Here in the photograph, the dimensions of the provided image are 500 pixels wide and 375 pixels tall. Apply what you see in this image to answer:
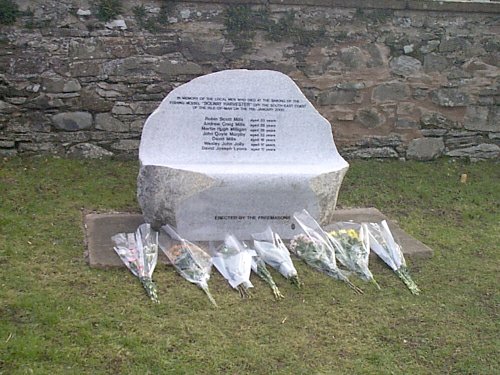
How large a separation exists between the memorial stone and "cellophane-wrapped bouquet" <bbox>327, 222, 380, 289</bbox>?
0.25 meters

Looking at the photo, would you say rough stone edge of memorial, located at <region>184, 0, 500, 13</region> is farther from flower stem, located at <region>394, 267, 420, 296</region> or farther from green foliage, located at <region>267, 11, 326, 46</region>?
flower stem, located at <region>394, 267, 420, 296</region>

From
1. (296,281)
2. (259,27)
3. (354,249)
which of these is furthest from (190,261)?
(259,27)

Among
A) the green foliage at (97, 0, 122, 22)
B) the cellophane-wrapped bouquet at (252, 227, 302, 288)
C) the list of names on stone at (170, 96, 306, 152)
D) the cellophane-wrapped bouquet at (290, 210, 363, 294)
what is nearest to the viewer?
the cellophane-wrapped bouquet at (252, 227, 302, 288)

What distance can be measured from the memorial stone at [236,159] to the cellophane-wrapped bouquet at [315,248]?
12cm

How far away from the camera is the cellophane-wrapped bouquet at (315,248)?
14.0ft

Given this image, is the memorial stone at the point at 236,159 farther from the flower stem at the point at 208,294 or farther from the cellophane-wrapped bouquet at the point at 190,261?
→ the flower stem at the point at 208,294

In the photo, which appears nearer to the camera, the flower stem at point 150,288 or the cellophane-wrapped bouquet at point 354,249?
the flower stem at point 150,288

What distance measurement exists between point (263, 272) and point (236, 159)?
100 cm

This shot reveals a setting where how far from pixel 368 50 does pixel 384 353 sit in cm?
408

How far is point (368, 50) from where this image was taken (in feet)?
22.2

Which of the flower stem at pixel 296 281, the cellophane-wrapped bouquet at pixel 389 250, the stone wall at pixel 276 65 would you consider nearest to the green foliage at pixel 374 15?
the stone wall at pixel 276 65

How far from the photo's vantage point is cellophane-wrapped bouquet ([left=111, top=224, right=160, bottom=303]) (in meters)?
3.94

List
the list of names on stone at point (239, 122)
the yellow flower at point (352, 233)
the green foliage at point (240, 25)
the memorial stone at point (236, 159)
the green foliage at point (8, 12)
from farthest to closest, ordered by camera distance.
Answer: the green foliage at point (240, 25) → the green foliage at point (8, 12) → the list of names on stone at point (239, 122) → the yellow flower at point (352, 233) → the memorial stone at point (236, 159)

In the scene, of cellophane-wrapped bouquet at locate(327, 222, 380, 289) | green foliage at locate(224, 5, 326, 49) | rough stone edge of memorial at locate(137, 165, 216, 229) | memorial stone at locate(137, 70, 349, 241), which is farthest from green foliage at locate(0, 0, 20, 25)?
cellophane-wrapped bouquet at locate(327, 222, 380, 289)
